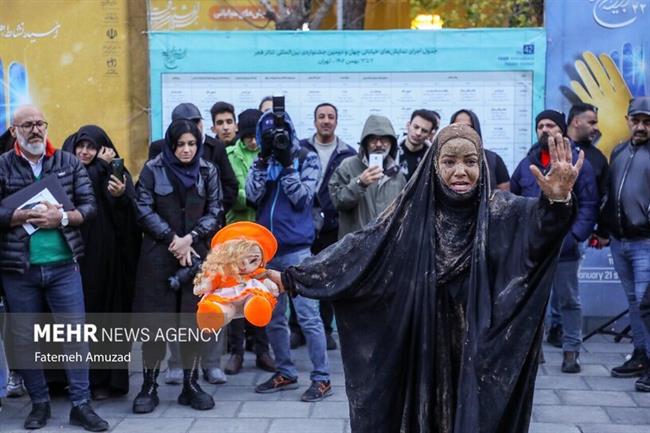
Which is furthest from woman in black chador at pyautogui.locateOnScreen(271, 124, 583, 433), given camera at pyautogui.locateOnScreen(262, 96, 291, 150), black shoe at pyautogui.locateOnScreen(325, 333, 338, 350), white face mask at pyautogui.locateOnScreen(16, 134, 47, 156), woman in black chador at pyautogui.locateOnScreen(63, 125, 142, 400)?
black shoe at pyautogui.locateOnScreen(325, 333, 338, 350)

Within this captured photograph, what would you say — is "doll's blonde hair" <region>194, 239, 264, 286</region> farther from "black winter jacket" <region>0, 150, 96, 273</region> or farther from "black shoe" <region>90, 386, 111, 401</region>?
"black shoe" <region>90, 386, 111, 401</region>

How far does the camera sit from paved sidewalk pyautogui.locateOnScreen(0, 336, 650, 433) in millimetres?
6340

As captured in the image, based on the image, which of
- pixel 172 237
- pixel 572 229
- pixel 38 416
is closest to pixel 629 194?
pixel 572 229

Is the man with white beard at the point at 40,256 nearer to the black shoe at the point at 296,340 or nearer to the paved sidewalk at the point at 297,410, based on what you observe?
the paved sidewalk at the point at 297,410

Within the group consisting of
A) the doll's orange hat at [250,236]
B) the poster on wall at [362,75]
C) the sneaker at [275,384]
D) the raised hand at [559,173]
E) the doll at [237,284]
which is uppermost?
the poster on wall at [362,75]

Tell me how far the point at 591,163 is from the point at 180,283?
135 inches

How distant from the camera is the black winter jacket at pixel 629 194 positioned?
7.33 meters

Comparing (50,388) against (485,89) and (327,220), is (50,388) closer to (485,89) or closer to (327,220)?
(327,220)

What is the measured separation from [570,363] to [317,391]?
2.13m

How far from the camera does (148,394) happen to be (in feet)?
22.4

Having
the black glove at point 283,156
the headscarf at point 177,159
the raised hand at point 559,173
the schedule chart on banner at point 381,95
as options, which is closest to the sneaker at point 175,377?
the headscarf at point 177,159

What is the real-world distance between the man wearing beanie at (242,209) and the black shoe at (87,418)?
4.82 feet

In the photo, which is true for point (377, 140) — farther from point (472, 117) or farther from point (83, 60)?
point (83, 60)

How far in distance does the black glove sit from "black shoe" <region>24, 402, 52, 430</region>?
2.27 m
